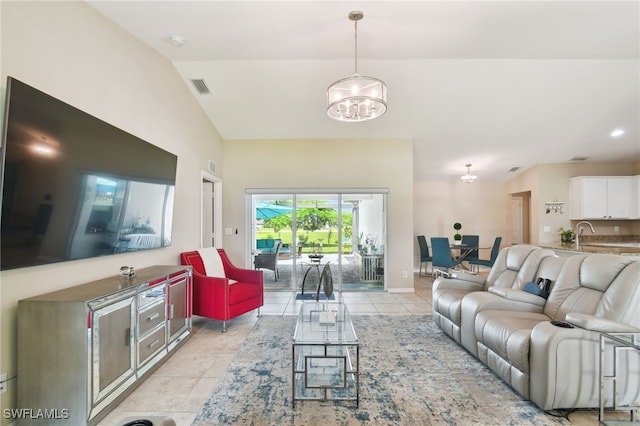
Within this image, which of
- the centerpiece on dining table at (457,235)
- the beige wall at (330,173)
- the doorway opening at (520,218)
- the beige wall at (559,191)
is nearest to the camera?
the beige wall at (330,173)

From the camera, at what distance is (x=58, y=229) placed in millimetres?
2062

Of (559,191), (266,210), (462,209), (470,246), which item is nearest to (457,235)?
(470,246)

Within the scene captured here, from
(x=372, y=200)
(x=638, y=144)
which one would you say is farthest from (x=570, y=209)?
(x=372, y=200)

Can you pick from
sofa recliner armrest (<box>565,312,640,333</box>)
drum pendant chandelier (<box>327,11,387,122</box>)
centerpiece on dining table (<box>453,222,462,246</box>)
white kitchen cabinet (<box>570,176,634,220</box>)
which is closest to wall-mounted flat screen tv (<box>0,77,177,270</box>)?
drum pendant chandelier (<box>327,11,387,122</box>)

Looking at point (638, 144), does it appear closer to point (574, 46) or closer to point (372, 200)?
point (574, 46)

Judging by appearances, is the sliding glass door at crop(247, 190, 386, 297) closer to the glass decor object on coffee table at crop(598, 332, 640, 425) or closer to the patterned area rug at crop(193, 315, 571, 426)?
the patterned area rug at crop(193, 315, 571, 426)

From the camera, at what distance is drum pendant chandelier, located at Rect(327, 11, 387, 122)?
2668 millimetres

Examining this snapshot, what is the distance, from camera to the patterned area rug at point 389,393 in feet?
6.66

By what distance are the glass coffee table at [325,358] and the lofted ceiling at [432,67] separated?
9.63ft

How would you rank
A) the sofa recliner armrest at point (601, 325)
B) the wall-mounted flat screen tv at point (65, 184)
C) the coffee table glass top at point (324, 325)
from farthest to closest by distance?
the coffee table glass top at point (324, 325), the sofa recliner armrest at point (601, 325), the wall-mounted flat screen tv at point (65, 184)

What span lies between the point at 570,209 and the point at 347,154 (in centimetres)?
545

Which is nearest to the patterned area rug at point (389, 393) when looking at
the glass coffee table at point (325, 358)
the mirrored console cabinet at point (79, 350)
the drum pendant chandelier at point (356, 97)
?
the glass coffee table at point (325, 358)

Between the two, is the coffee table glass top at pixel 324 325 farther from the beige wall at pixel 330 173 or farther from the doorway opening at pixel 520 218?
the doorway opening at pixel 520 218

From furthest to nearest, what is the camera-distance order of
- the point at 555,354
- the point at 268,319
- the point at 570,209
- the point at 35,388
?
1. the point at 570,209
2. the point at 268,319
3. the point at 555,354
4. the point at 35,388
